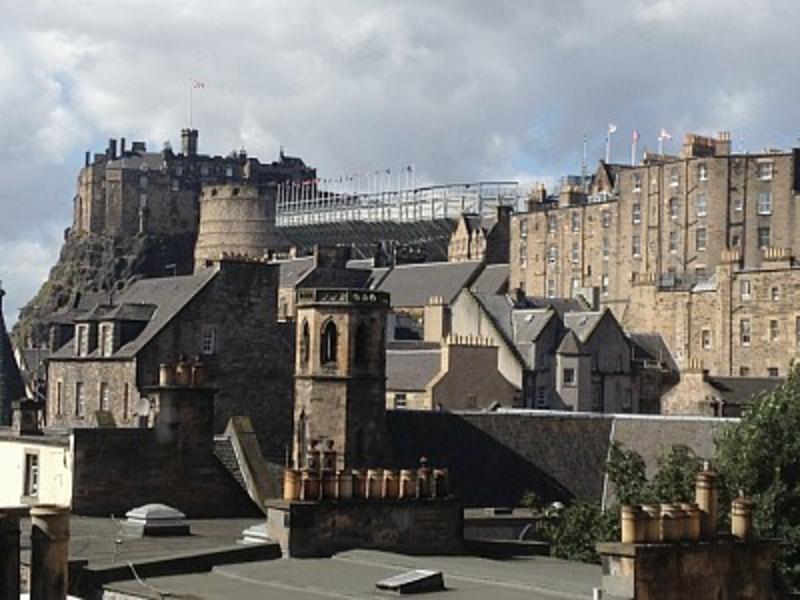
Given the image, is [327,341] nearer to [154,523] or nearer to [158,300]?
[158,300]

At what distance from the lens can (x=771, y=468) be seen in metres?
37.4

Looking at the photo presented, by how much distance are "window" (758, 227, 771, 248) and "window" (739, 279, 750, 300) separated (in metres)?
8.14

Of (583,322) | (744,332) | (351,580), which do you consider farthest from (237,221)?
(351,580)

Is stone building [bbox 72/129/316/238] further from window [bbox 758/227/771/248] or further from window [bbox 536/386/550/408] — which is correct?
window [bbox 536/386/550/408]

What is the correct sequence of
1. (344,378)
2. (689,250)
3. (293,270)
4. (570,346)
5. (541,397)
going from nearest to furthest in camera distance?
(344,378), (541,397), (570,346), (689,250), (293,270)

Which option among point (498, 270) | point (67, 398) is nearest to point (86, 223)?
point (498, 270)

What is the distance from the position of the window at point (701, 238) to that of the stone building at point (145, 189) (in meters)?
67.0

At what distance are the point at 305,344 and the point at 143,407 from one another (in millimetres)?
5759

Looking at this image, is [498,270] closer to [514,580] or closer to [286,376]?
[286,376]

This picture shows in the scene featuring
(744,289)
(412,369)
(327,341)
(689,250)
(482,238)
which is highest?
(482,238)

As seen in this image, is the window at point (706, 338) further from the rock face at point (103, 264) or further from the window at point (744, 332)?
the rock face at point (103, 264)

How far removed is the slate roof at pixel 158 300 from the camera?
192 ft

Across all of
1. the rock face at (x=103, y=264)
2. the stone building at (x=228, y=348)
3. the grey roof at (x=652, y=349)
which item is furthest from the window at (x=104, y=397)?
the rock face at (x=103, y=264)

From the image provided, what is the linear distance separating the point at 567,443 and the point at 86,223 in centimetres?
12752
